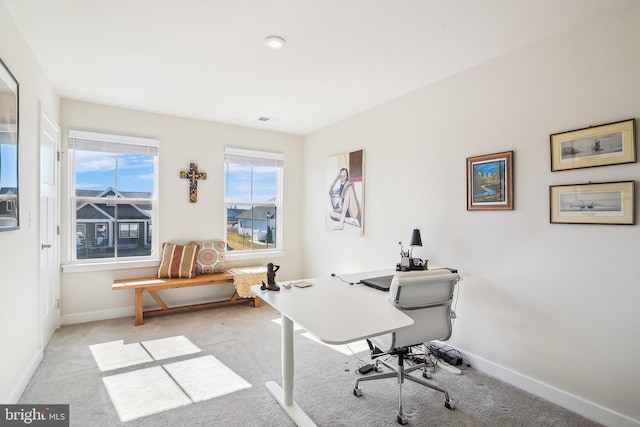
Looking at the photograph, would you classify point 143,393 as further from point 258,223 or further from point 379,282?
point 258,223

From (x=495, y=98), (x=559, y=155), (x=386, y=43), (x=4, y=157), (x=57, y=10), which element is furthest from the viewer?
(x=495, y=98)

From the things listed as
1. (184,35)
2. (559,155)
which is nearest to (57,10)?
(184,35)

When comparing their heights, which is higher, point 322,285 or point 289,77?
point 289,77

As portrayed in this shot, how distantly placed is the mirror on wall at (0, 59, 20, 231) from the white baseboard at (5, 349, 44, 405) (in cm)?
106

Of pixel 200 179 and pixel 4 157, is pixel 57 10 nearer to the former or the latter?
pixel 4 157

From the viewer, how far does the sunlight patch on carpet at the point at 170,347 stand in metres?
2.91

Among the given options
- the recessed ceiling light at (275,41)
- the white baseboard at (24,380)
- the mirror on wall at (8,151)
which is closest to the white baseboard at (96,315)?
the white baseboard at (24,380)

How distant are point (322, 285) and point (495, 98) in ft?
6.65

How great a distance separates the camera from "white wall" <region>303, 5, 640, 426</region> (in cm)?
193

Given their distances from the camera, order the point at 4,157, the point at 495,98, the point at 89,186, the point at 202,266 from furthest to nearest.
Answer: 1. the point at 202,266
2. the point at 89,186
3. the point at 495,98
4. the point at 4,157

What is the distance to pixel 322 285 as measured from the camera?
8.09ft

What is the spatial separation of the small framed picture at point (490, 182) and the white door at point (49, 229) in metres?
3.69

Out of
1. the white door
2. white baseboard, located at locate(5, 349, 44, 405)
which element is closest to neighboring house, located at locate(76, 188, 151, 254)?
the white door

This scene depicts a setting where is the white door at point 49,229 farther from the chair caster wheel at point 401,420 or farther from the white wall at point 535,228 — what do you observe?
the white wall at point 535,228
